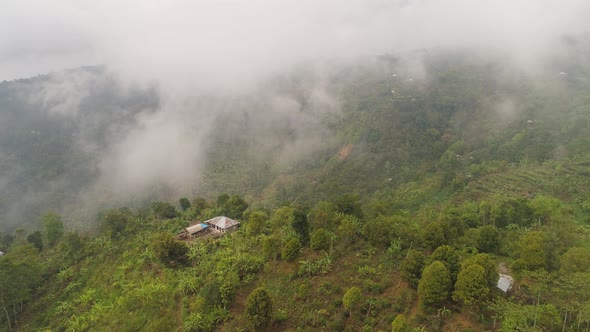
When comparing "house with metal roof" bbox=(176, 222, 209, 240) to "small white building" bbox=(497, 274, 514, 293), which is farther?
"house with metal roof" bbox=(176, 222, 209, 240)

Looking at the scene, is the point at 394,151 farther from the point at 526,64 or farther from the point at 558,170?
the point at 526,64

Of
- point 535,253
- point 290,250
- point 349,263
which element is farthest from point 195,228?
point 535,253

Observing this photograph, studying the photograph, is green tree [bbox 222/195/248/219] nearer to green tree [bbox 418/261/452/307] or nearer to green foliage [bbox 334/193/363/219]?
green foliage [bbox 334/193/363/219]

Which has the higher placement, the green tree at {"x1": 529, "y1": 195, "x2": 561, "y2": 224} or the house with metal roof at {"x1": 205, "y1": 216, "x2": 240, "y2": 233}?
the house with metal roof at {"x1": 205, "y1": 216, "x2": 240, "y2": 233}

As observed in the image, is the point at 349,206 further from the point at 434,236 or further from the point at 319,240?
the point at 434,236

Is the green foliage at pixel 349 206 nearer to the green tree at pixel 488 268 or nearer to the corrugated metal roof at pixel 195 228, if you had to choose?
the green tree at pixel 488 268

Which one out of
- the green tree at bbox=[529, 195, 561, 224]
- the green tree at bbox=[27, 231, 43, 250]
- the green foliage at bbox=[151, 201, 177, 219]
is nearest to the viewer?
the green tree at bbox=[529, 195, 561, 224]

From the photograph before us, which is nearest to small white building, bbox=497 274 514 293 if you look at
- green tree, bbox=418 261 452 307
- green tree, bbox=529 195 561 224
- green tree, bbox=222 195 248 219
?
green tree, bbox=418 261 452 307

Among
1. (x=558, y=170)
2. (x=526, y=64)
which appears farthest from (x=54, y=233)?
(x=526, y=64)

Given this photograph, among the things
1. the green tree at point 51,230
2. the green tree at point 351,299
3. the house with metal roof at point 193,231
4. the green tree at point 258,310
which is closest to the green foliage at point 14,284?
the house with metal roof at point 193,231
